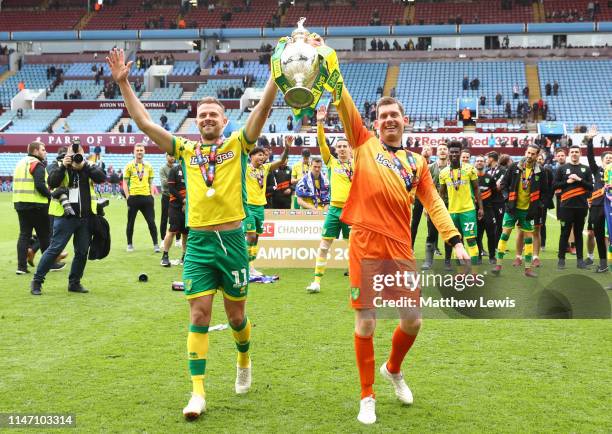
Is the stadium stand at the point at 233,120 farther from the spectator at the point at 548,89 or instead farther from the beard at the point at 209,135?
the beard at the point at 209,135

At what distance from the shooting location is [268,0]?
2205 inches

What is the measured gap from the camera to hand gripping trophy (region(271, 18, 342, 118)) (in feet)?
12.5

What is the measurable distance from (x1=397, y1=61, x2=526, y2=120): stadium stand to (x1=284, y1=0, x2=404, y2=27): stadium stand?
219 inches

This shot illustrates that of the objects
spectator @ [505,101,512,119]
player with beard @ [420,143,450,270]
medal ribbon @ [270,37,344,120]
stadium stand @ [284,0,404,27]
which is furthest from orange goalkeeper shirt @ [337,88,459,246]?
stadium stand @ [284,0,404,27]

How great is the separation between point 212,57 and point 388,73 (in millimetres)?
14053

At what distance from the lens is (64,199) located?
29.4ft

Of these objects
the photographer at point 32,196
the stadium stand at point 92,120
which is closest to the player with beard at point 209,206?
the photographer at point 32,196

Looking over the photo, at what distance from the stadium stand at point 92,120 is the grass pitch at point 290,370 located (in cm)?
3738

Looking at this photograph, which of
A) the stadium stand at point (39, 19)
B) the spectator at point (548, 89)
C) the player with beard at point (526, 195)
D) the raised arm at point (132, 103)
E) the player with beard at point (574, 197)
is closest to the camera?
the raised arm at point (132, 103)

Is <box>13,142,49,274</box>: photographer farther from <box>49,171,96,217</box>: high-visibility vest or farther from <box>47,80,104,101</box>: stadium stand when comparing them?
<box>47,80,104,101</box>: stadium stand

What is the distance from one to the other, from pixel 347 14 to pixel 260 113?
168ft

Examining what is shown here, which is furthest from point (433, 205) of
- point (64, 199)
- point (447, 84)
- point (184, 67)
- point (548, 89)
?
point (184, 67)

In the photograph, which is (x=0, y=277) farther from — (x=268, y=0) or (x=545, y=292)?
(x=268, y=0)

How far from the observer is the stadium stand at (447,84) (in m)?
43.5
